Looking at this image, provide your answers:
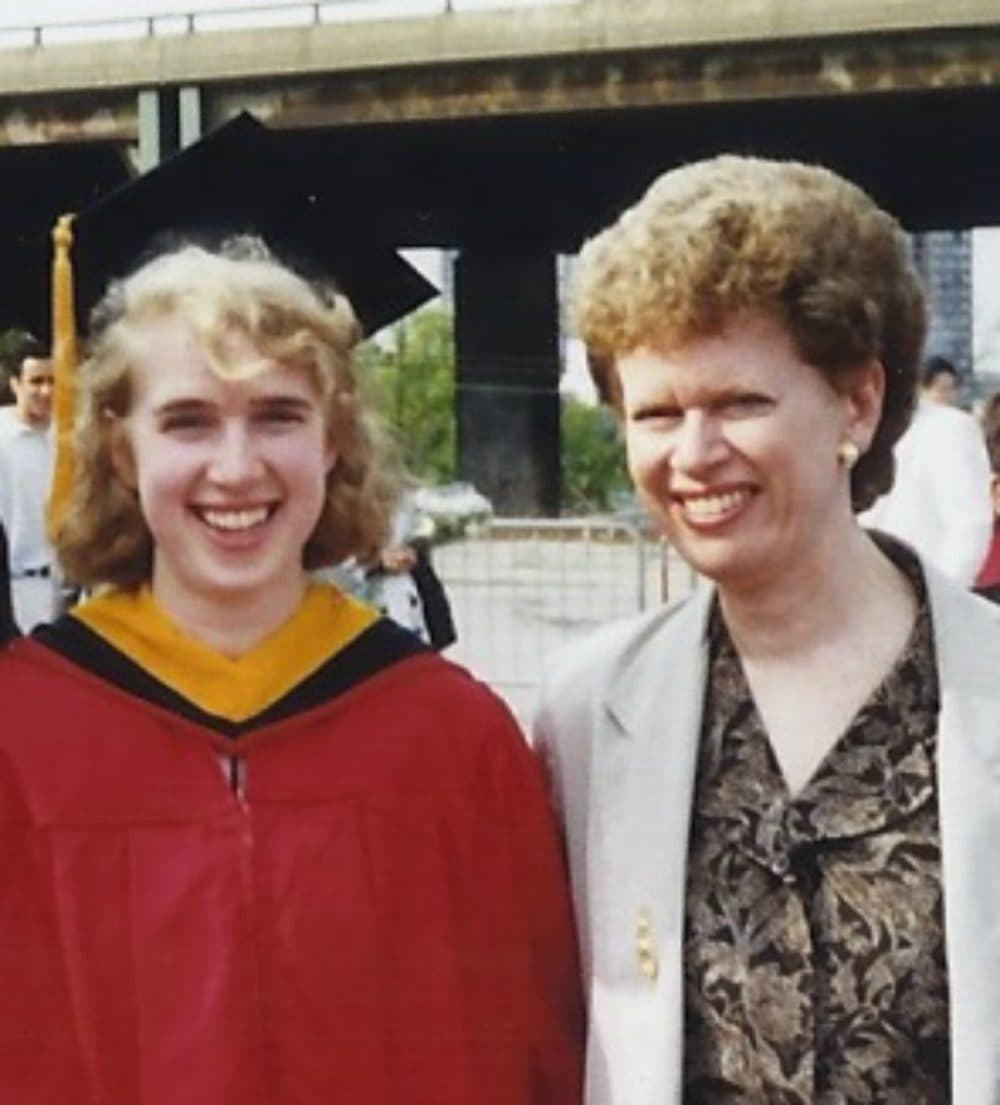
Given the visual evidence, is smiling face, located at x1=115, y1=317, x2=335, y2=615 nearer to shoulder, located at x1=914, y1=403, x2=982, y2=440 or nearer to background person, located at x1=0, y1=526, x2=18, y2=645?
background person, located at x1=0, y1=526, x2=18, y2=645

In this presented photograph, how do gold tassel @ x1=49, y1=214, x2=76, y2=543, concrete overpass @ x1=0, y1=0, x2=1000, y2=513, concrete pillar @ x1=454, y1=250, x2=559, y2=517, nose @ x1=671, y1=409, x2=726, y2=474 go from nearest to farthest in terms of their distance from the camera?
1. nose @ x1=671, y1=409, x2=726, y2=474
2. gold tassel @ x1=49, y1=214, x2=76, y2=543
3. concrete overpass @ x1=0, y1=0, x2=1000, y2=513
4. concrete pillar @ x1=454, y1=250, x2=559, y2=517

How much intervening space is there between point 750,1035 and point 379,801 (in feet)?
1.83

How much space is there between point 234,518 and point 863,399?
742 millimetres

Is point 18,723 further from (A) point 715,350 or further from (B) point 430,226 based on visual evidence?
(B) point 430,226

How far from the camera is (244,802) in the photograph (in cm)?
266

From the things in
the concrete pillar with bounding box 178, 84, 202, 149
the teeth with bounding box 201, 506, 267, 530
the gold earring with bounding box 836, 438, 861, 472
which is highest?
the concrete pillar with bounding box 178, 84, 202, 149

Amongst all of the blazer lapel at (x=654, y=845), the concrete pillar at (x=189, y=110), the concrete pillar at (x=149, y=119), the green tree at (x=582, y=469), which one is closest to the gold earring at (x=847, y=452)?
the blazer lapel at (x=654, y=845)

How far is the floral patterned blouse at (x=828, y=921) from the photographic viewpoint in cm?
236

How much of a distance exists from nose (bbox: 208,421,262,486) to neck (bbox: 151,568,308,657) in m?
0.17

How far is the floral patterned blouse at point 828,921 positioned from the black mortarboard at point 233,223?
946mm

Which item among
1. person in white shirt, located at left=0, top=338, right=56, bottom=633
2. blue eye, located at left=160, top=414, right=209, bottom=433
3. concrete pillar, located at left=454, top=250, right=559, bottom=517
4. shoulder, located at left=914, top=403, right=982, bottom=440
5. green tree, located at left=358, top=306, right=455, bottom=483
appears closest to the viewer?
blue eye, located at left=160, top=414, right=209, bottom=433

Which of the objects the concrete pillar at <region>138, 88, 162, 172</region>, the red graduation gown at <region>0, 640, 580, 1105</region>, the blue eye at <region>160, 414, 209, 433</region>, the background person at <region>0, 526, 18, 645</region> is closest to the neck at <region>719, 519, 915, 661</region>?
the red graduation gown at <region>0, 640, 580, 1105</region>

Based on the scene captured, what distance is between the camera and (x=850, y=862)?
2404mm

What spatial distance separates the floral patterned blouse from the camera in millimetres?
2359
